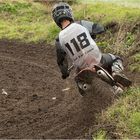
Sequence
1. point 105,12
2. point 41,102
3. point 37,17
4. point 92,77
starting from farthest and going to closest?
point 37,17
point 105,12
point 41,102
point 92,77

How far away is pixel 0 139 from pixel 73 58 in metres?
2.21

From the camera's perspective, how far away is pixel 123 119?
8.65 metres

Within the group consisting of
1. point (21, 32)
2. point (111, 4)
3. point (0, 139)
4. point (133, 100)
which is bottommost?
point (21, 32)

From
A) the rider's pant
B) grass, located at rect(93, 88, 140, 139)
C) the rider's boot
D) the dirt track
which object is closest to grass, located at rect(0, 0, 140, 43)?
the dirt track

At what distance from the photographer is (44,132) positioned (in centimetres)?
924

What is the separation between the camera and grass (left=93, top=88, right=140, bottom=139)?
8.20 m

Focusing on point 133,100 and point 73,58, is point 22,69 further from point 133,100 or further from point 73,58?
point 133,100

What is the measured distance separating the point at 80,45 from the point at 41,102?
1.76 meters

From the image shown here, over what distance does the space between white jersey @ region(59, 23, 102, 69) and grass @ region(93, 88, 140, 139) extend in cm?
112

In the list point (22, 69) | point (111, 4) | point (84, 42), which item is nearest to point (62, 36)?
point (84, 42)

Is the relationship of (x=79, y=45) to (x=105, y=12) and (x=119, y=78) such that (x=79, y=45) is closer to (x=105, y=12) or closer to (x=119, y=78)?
(x=119, y=78)

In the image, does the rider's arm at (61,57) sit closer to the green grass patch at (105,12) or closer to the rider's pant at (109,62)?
the rider's pant at (109,62)

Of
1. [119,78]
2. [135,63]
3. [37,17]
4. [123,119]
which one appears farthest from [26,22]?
[123,119]

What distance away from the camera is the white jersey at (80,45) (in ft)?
33.8
